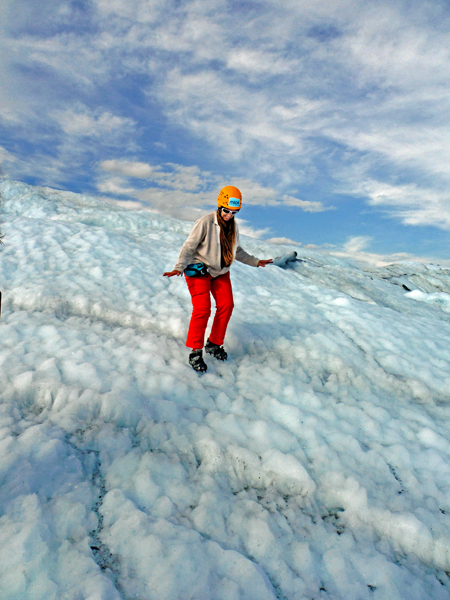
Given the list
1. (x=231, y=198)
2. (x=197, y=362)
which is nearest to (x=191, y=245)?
(x=231, y=198)

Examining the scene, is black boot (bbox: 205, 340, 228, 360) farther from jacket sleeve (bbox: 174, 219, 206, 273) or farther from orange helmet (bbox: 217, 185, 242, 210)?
orange helmet (bbox: 217, 185, 242, 210)

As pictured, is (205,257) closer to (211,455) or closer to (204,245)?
(204,245)

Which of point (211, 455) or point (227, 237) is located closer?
point (211, 455)

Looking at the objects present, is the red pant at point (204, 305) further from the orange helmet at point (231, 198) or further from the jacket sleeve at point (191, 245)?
the orange helmet at point (231, 198)

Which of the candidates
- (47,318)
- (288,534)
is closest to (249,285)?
(47,318)

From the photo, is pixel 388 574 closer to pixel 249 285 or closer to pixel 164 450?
pixel 164 450

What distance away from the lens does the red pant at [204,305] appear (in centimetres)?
414

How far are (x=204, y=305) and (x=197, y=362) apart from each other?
0.69 meters

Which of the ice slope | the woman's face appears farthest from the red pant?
the woman's face

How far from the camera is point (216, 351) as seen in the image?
4578mm

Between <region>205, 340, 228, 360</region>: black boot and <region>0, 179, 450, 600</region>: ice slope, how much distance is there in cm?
14

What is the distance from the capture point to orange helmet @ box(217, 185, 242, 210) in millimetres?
3957

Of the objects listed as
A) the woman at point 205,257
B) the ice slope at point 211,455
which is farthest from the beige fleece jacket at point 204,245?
the ice slope at point 211,455

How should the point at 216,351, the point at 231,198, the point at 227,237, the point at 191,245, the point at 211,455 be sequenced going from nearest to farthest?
1. the point at 211,455
2. the point at 231,198
3. the point at 191,245
4. the point at 227,237
5. the point at 216,351
